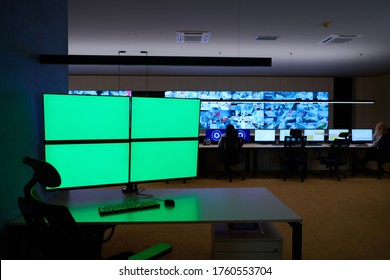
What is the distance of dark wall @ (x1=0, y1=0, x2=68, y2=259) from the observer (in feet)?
6.29

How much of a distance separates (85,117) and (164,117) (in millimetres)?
611

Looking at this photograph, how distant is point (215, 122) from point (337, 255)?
6.97 metres

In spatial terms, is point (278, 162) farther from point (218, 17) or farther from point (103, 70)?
point (103, 70)

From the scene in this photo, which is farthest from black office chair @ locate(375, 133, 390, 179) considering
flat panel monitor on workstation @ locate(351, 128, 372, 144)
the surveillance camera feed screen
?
the surveillance camera feed screen

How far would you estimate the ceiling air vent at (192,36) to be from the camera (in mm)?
5564

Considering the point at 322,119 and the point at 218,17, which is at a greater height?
the point at 218,17

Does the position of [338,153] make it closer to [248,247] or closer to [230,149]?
[230,149]

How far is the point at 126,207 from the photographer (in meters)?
2.15

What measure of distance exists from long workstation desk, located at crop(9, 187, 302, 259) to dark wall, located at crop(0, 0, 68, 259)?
0.79ft

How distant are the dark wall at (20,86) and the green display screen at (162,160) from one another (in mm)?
710

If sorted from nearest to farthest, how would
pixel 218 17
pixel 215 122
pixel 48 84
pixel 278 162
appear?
pixel 48 84 → pixel 218 17 → pixel 278 162 → pixel 215 122

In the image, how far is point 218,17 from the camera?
4.76 metres

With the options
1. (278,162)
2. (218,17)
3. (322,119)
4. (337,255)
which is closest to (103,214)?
(337,255)

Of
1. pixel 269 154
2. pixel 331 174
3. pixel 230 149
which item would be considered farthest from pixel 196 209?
pixel 269 154
